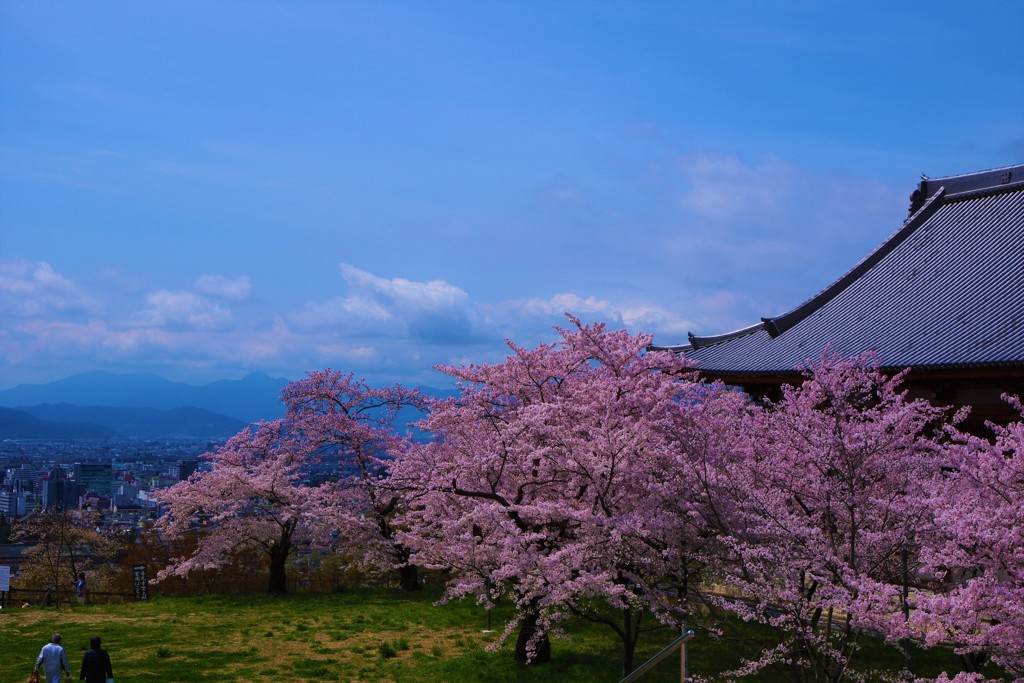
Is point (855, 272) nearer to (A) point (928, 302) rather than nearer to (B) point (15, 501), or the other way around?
(A) point (928, 302)

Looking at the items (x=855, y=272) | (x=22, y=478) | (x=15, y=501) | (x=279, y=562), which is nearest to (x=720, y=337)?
(x=855, y=272)

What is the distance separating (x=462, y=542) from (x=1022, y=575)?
8.63m

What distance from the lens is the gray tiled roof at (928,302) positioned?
21.0m

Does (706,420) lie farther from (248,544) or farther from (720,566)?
(248,544)

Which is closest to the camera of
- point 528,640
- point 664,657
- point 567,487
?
point 664,657

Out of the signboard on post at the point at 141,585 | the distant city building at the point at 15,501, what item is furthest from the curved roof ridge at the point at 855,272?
the distant city building at the point at 15,501

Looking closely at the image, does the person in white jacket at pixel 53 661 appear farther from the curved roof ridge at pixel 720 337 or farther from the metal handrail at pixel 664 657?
the curved roof ridge at pixel 720 337

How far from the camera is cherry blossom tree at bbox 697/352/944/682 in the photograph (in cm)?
1022

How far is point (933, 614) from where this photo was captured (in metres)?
9.50

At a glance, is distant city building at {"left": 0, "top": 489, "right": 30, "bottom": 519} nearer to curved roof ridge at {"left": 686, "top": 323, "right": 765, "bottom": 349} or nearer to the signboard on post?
the signboard on post

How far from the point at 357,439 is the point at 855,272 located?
16.5 meters

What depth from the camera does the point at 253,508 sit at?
2628 centimetres

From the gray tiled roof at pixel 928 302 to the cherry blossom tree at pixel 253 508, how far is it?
485 inches

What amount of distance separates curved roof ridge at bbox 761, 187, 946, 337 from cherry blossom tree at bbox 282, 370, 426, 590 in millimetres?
11160
